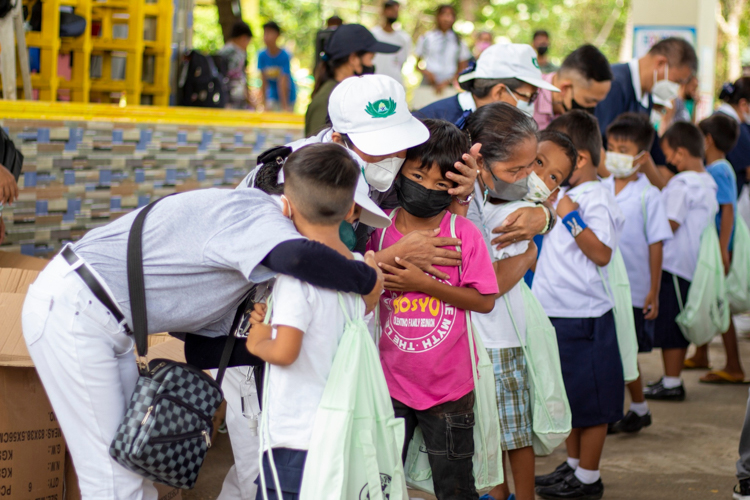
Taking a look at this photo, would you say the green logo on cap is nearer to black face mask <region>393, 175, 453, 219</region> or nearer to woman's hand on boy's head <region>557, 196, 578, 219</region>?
black face mask <region>393, 175, 453, 219</region>

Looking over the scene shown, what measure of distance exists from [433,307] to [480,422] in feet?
1.32

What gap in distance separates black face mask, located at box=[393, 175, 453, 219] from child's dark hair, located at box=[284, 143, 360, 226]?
0.38 m

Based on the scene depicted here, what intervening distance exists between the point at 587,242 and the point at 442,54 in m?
8.56

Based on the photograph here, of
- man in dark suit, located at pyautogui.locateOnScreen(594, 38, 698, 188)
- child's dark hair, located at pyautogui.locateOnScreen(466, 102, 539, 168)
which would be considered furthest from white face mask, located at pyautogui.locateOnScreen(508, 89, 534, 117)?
man in dark suit, located at pyautogui.locateOnScreen(594, 38, 698, 188)

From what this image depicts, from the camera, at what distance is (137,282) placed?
2119 millimetres

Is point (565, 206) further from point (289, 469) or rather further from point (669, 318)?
point (669, 318)

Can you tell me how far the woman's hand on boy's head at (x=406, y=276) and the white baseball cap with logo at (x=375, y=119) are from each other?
0.35 metres

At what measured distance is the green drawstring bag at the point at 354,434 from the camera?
78.3 inches

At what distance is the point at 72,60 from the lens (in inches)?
256

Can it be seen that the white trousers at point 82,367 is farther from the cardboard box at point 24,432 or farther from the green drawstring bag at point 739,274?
the green drawstring bag at point 739,274

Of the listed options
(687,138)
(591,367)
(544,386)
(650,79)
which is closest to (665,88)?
(650,79)

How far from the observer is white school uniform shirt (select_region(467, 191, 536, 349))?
9.19 ft

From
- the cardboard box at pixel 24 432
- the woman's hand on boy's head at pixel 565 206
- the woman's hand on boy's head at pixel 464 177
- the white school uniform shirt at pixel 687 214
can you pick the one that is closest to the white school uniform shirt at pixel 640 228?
the white school uniform shirt at pixel 687 214

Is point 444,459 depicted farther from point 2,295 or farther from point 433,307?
point 2,295
